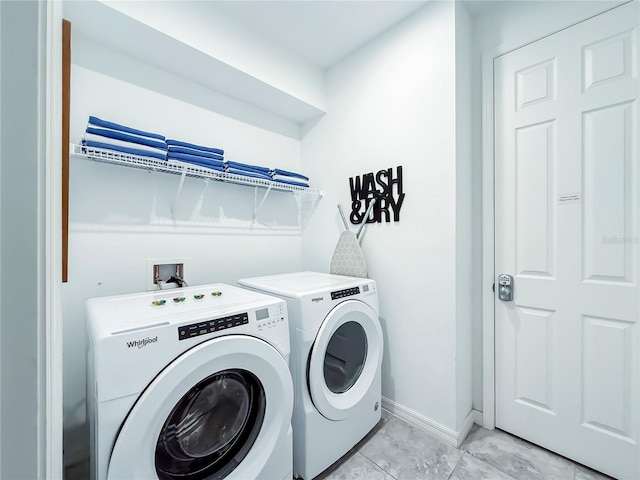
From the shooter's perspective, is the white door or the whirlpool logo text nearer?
the whirlpool logo text

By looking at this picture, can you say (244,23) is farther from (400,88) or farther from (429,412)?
(429,412)

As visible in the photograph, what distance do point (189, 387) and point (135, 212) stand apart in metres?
1.14

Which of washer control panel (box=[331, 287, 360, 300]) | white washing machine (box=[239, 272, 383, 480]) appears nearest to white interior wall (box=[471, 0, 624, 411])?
white washing machine (box=[239, 272, 383, 480])

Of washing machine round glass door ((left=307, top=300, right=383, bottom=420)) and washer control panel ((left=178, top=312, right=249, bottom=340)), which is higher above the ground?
washer control panel ((left=178, top=312, right=249, bottom=340))

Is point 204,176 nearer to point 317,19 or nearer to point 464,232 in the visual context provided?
point 317,19

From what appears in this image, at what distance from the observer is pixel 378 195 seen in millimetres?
1864

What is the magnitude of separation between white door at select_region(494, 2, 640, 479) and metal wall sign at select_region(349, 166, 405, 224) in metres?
A: 0.59

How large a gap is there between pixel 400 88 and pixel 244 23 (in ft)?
3.52

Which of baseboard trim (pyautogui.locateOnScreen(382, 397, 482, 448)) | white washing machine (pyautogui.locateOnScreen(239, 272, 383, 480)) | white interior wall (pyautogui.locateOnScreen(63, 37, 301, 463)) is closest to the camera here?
white washing machine (pyautogui.locateOnScreen(239, 272, 383, 480))

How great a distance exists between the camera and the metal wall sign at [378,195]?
177cm

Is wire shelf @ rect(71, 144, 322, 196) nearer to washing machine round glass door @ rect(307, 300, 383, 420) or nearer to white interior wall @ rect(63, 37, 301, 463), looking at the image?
white interior wall @ rect(63, 37, 301, 463)

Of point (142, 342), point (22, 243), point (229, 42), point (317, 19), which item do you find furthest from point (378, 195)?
point (22, 243)

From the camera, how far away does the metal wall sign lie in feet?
5.81

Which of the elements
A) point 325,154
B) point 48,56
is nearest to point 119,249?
point 48,56
